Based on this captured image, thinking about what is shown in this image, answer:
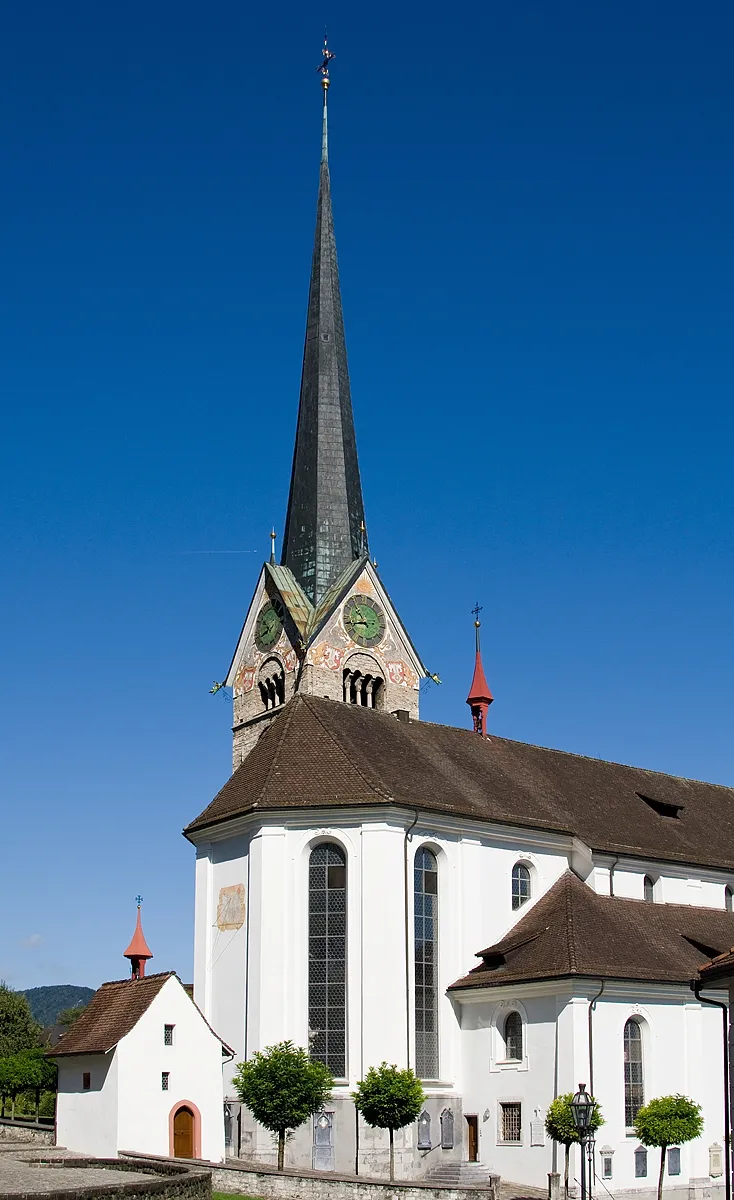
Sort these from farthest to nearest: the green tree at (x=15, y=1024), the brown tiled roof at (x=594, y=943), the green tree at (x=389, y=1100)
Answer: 1. the green tree at (x=15, y=1024)
2. the brown tiled roof at (x=594, y=943)
3. the green tree at (x=389, y=1100)

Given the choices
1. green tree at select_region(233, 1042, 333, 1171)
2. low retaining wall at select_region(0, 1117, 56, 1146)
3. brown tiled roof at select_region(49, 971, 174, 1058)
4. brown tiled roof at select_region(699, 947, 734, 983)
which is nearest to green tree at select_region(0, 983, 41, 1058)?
low retaining wall at select_region(0, 1117, 56, 1146)

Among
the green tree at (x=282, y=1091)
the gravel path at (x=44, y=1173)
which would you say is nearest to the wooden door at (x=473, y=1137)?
the green tree at (x=282, y=1091)

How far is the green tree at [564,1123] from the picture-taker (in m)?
34.6

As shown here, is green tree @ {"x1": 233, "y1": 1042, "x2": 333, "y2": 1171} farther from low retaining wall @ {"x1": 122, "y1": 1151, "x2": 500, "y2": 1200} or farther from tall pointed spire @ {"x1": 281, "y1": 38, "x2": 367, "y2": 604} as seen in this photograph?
tall pointed spire @ {"x1": 281, "y1": 38, "x2": 367, "y2": 604}

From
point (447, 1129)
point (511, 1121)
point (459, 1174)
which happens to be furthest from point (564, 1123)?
point (447, 1129)

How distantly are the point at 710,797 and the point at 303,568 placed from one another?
22.4m

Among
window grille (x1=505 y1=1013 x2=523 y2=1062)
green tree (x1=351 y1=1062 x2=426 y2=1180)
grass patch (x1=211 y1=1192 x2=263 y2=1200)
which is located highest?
window grille (x1=505 y1=1013 x2=523 y2=1062)

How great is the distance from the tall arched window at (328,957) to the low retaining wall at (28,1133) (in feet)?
26.1

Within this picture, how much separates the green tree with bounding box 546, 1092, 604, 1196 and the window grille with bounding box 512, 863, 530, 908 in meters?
8.92

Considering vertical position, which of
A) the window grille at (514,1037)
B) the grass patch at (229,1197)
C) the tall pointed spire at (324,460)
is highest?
the tall pointed spire at (324,460)

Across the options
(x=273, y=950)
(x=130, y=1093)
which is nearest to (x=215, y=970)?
(x=273, y=950)

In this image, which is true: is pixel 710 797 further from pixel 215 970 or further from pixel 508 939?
pixel 215 970

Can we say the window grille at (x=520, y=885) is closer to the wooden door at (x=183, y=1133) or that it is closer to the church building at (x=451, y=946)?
the church building at (x=451, y=946)

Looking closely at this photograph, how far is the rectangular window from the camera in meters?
38.7
